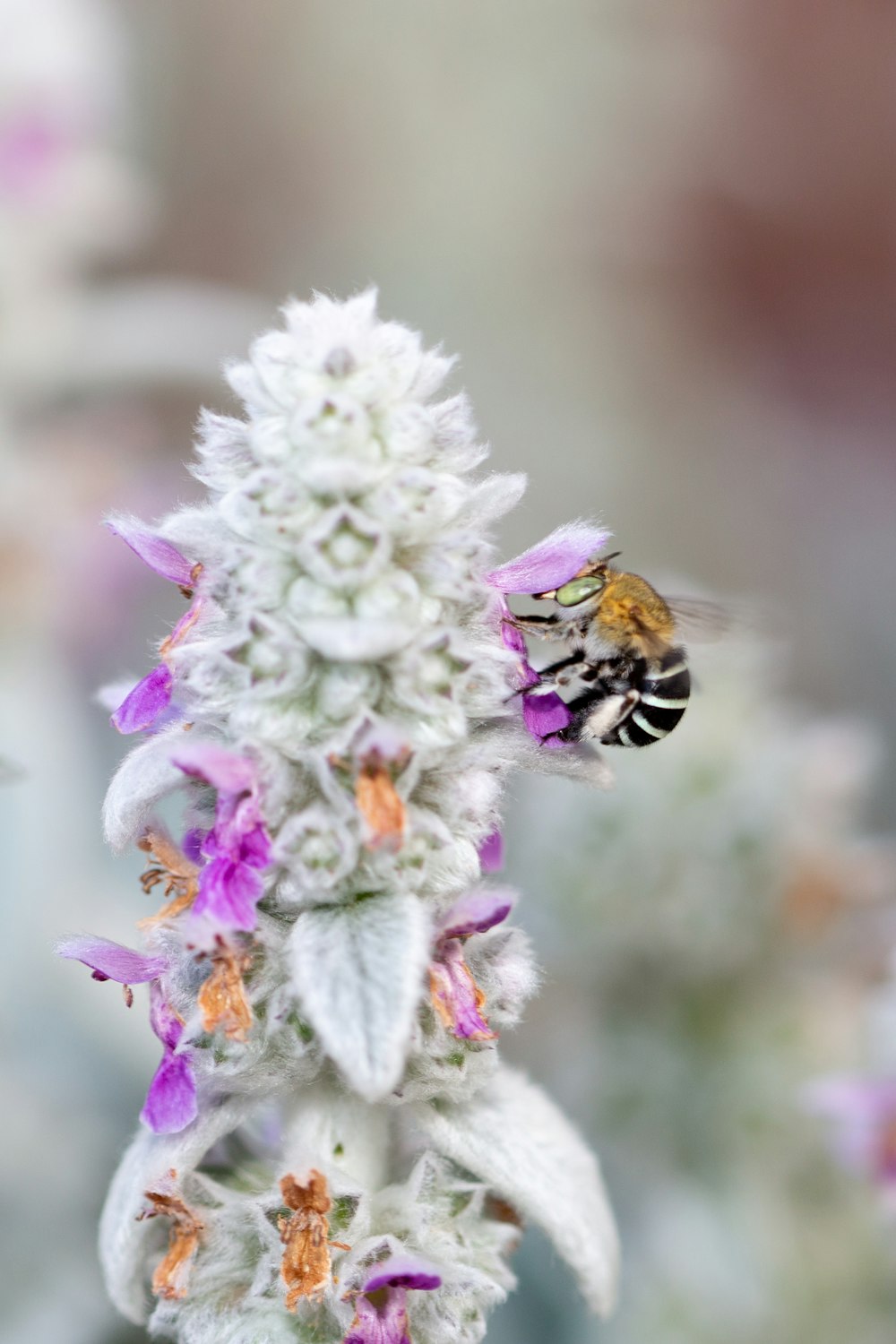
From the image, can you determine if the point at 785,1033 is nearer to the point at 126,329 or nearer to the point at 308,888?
the point at 308,888

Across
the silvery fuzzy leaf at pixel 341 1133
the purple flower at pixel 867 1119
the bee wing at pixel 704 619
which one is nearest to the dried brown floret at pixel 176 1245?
the silvery fuzzy leaf at pixel 341 1133

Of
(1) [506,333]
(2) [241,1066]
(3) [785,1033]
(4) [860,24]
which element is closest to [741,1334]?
(3) [785,1033]

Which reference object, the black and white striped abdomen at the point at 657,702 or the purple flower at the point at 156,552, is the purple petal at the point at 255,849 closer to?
the purple flower at the point at 156,552

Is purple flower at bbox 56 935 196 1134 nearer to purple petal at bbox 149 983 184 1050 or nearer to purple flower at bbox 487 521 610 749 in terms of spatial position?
purple petal at bbox 149 983 184 1050

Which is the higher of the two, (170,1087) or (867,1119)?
(170,1087)

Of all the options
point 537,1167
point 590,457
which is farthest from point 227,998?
point 590,457

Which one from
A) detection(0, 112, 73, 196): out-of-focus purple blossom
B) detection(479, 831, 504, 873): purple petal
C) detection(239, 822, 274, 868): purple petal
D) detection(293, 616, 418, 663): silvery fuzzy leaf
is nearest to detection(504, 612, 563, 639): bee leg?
detection(479, 831, 504, 873): purple petal

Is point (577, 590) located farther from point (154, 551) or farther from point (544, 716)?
point (154, 551)
